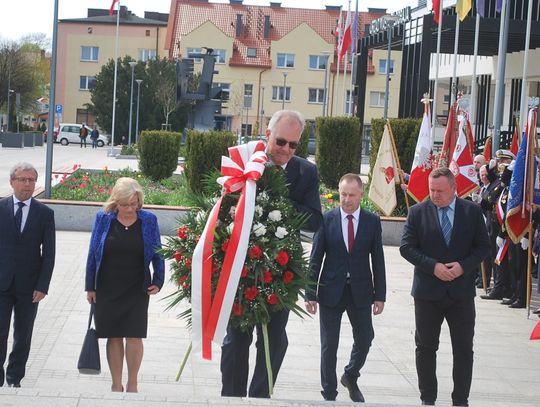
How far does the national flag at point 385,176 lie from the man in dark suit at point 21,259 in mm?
10449

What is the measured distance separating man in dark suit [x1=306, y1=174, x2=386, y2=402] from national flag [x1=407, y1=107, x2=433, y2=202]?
297 inches

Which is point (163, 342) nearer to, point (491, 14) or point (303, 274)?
point (303, 274)

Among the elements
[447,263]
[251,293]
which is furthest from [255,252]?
[447,263]

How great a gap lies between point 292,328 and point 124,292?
401 cm

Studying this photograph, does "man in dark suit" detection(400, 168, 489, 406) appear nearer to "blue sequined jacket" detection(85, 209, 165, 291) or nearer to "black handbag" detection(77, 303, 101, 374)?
"blue sequined jacket" detection(85, 209, 165, 291)

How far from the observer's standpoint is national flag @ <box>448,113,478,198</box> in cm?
1471

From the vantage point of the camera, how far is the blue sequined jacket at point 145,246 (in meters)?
7.35

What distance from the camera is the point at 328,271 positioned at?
7.80 metres

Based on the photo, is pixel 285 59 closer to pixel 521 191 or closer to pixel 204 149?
pixel 204 149

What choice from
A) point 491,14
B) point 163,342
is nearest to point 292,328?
point 163,342

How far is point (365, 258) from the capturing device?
7.83 meters

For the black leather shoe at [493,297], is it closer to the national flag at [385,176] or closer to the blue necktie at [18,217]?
the national flag at [385,176]

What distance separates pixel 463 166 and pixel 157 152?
14391 mm

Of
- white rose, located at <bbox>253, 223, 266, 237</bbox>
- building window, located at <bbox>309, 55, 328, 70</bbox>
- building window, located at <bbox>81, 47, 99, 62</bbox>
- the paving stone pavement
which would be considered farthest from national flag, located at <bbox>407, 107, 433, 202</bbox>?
building window, located at <bbox>81, 47, 99, 62</bbox>
